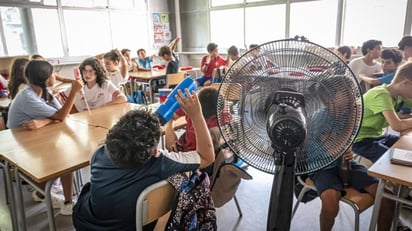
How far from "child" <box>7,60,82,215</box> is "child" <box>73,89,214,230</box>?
1.08 metres

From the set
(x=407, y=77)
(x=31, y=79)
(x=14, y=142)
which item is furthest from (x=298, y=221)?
(x=31, y=79)

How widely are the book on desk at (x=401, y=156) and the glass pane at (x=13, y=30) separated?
19.4 ft

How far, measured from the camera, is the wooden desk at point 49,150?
1295 mm

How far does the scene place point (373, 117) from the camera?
1728 millimetres

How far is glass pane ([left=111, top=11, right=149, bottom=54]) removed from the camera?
6746 mm

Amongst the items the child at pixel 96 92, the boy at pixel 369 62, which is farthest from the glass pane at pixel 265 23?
the child at pixel 96 92

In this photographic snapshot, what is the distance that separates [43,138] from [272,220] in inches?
58.6

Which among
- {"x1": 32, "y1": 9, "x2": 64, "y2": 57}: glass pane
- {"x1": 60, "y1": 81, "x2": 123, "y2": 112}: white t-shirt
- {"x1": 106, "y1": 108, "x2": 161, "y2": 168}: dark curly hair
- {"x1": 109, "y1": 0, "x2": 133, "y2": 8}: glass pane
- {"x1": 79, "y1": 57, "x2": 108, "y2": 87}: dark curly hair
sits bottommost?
{"x1": 60, "y1": 81, "x2": 123, "y2": 112}: white t-shirt

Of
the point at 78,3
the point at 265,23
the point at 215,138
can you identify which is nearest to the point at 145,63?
the point at 78,3

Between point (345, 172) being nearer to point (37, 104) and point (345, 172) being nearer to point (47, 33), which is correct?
point (37, 104)

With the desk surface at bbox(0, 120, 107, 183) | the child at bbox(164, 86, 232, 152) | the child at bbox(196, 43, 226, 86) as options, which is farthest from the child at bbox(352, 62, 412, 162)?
the child at bbox(196, 43, 226, 86)

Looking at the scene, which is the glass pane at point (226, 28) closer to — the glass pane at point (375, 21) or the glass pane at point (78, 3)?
the glass pane at point (375, 21)

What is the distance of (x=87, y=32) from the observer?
6.27m

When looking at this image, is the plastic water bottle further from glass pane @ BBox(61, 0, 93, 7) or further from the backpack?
glass pane @ BBox(61, 0, 93, 7)
